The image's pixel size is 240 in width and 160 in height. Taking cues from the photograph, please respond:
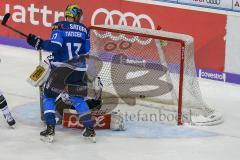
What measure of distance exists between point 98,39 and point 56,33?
5.53ft

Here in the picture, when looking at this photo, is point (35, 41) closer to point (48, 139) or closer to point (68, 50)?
point (68, 50)

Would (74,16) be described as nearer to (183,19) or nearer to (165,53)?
(165,53)

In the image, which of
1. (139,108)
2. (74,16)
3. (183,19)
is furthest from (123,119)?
(183,19)

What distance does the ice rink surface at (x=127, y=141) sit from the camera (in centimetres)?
901

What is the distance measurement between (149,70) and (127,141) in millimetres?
1854

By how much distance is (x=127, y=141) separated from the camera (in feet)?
31.4

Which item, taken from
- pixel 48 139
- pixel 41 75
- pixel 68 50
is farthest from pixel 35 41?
pixel 48 139

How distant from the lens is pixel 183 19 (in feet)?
42.7

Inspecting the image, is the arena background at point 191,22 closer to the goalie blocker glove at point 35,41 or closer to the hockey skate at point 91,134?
the hockey skate at point 91,134

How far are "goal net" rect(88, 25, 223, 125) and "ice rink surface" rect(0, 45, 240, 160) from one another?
0.40 metres

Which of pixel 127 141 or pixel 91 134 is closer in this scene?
pixel 91 134

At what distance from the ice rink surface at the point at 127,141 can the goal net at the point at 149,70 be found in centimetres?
40

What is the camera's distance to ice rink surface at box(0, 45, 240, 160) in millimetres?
9008

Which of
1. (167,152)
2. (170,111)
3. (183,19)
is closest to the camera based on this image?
(167,152)
